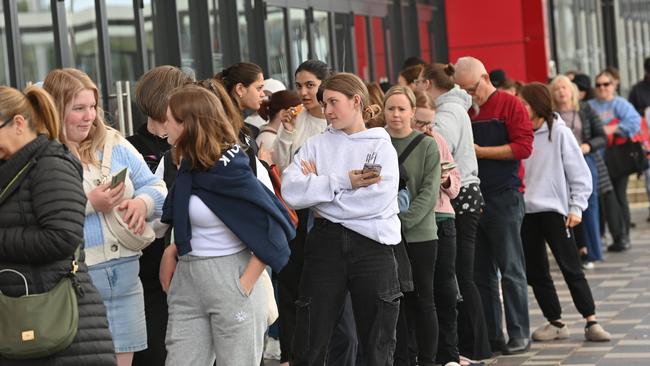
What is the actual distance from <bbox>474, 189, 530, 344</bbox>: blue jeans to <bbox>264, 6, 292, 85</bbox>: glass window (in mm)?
4444

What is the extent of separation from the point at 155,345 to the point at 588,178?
4.38 meters

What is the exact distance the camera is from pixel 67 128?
5812 millimetres

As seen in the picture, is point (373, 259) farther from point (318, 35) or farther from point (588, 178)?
point (318, 35)

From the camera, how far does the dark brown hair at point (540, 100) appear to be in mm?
10094

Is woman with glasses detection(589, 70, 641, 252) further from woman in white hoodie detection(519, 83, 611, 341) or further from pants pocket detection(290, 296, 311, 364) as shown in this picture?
pants pocket detection(290, 296, 311, 364)

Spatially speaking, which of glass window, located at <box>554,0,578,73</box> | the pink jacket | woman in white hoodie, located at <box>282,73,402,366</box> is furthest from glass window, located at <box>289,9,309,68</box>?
glass window, located at <box>554,0,578,73</box>

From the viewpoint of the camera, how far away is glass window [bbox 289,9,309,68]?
14.1m

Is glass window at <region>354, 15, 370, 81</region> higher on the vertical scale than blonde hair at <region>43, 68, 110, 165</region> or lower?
higher

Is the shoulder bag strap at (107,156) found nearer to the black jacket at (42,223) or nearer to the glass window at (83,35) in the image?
the black jacket at (42,223)

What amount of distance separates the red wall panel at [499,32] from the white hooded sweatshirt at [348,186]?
48.0 feet

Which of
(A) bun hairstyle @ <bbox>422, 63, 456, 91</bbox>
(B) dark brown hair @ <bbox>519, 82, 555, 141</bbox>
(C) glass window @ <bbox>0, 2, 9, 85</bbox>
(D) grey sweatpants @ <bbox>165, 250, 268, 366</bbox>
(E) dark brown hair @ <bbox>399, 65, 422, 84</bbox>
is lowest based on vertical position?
(D) grey sweatpants @ <bbox>165, 250, 268, 366</bbox>

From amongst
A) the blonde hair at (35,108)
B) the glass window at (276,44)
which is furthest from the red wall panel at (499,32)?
the blonde hair at (35,108)

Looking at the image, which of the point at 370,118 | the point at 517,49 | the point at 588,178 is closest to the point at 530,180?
the point at 588,178

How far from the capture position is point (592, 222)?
1481 centimetres
